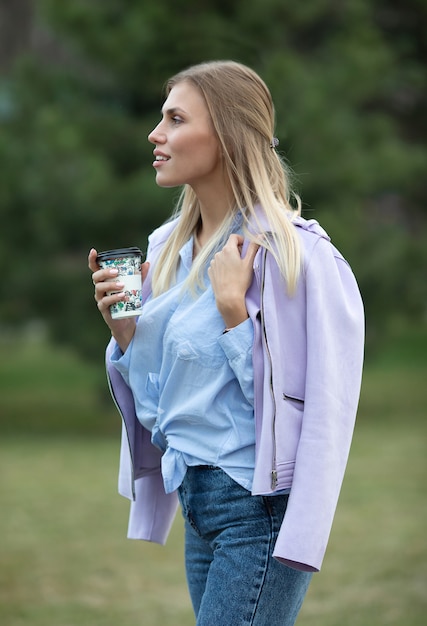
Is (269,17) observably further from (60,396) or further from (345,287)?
(345,287)

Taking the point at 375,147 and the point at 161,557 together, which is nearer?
the point at 161,557

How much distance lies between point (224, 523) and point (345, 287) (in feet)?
2.01

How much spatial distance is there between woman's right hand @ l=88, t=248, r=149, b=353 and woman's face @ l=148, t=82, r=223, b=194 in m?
0.26

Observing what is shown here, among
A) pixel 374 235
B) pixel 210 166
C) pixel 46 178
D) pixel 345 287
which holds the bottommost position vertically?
pixel 374 235

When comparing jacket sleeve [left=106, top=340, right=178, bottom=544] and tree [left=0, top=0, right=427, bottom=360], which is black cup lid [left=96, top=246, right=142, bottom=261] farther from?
tree [left=0, top=0, right=427, bottom=360]

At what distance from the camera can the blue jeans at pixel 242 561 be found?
2.38m

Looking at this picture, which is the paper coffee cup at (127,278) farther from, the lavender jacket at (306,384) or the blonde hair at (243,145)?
the lavender jacket at (306,384)

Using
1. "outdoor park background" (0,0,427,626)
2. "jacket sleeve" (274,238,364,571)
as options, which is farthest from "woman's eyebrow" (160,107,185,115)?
"outdoor park background" (0,0,427,626)

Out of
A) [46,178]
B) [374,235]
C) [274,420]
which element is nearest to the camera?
[274,420]

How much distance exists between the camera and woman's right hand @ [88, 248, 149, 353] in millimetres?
2531

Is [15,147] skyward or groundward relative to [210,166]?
groundward

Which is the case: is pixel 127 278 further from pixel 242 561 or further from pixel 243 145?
pixel 242 561

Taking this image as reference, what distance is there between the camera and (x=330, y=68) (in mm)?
11984

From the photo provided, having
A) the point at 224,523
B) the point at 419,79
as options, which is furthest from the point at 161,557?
the point at 419,79
